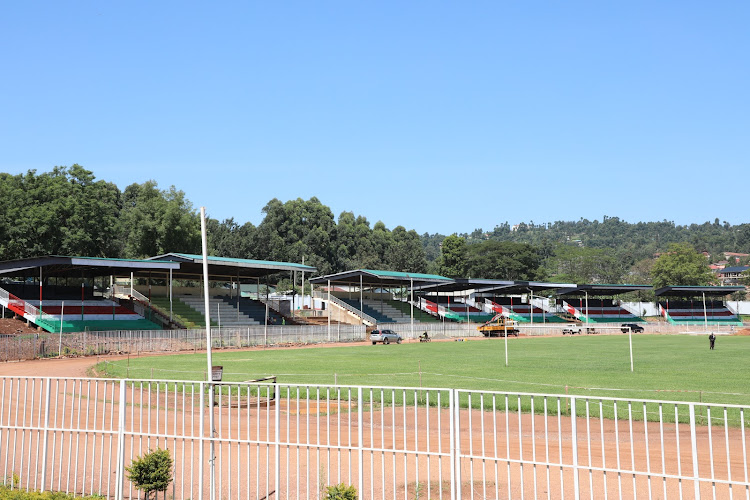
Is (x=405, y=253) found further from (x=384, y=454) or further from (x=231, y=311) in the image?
(x=384, y=454)

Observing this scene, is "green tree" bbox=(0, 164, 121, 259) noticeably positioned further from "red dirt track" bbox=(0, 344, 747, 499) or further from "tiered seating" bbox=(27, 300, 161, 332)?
"red dirt track" bbox=(0, 344, 747, 499)

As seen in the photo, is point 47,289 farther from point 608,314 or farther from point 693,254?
point 693,254

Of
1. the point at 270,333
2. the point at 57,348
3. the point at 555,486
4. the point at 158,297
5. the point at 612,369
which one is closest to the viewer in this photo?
the point at 555,486

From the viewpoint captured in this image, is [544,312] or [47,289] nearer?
[47,289]

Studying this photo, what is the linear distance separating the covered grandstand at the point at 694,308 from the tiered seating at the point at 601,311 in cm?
567

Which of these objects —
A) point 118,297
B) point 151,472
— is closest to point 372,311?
point 118,297

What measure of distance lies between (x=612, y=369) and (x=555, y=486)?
76.1ft

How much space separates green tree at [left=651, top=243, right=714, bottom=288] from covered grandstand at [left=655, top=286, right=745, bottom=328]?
1613 cm

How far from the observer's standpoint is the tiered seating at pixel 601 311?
10688 centimetres

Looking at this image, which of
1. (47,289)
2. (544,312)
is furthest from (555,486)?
(544,312)

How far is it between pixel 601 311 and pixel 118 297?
7384 centimetres

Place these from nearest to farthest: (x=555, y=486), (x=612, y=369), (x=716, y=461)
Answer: (x=555, y=486), (x=716, y=461), (x=612, y=369)

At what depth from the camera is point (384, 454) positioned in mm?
9227

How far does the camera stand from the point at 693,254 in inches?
5571
